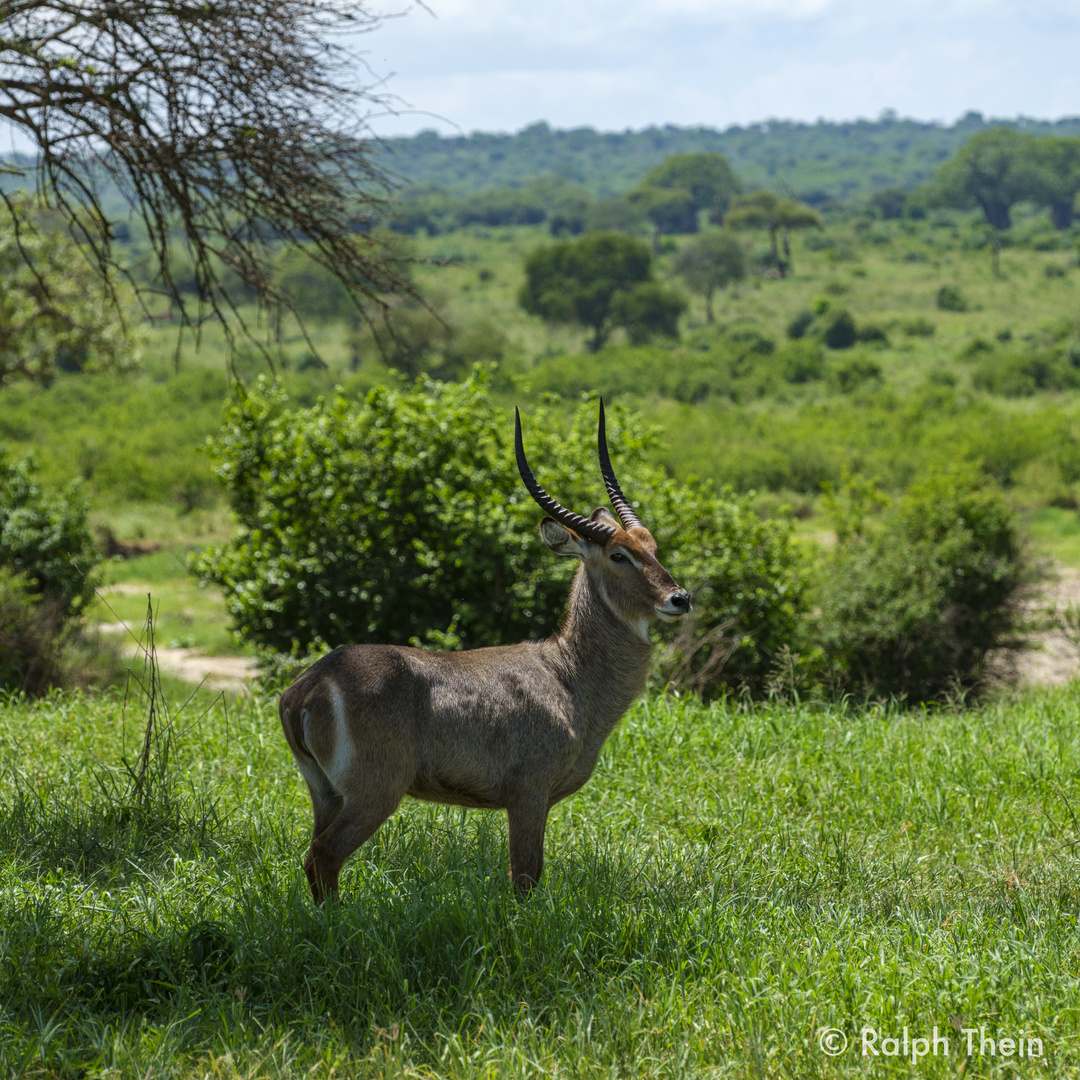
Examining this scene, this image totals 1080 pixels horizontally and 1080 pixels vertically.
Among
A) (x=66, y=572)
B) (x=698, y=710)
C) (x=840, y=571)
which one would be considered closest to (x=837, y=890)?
(x=698, y=710)

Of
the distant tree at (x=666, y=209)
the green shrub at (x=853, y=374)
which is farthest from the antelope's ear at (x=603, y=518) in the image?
the distant tree at (x=666, y=209)

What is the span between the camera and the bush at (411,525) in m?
9.15

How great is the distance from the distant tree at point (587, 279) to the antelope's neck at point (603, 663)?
58.8 metres

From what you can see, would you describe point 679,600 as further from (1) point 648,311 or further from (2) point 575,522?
(1) point 648,311

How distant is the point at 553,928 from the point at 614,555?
128cm

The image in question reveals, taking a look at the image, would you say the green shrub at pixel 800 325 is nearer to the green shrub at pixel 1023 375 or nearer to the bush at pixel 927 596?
the green shrub at pixel 1023 375

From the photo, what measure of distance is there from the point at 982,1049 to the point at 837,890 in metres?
1.35

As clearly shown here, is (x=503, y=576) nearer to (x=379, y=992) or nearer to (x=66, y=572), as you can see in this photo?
(x=66, y=572)

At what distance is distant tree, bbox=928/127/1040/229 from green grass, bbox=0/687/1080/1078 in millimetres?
109896

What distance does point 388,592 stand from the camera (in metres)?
9.22

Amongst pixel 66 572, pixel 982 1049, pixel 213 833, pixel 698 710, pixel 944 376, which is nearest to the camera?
pixel 982 1049

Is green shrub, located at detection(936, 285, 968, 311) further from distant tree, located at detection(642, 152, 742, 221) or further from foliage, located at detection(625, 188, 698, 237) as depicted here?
distant tree, located at detection(642, 152, 742, 221)

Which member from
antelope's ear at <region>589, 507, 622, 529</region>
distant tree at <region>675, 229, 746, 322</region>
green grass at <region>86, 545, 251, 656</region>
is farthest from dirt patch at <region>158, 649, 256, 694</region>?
distant tree at <region>675, 229, 746, 322</region>

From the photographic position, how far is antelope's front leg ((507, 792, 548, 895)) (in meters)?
3.79
